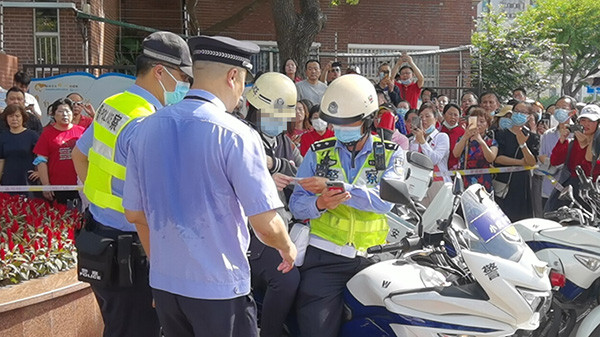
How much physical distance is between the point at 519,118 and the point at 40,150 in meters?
5.43

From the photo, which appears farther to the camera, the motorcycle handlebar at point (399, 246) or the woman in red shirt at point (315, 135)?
the woman in red shirt at point (315, 135)

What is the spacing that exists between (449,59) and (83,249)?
1936 cm

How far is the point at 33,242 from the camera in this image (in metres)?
4.86

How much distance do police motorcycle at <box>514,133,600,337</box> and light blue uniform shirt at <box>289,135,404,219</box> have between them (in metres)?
1.19

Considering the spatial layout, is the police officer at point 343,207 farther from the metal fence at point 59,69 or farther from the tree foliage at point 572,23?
the tree foliage at point 572,23

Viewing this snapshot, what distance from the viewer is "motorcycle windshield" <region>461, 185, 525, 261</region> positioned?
3424mm

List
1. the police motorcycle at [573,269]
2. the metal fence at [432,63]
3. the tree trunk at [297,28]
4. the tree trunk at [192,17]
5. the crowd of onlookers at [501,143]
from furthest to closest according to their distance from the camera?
the tree trunk at [192,17] → the metal fence at [432,63] → the tree trunk at [297,28] → the crowd of onlookers at [501,143] → the police motorcycle at [573,269]

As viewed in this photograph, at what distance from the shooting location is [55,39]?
52.4 feet

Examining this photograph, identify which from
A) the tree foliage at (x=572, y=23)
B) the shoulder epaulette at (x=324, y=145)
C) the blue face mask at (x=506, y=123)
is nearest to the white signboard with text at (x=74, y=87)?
the blue face mask at (x=506, y=123)

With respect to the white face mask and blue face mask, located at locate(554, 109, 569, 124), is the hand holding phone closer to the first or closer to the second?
blue face mask, located at locate(554, 109, 569, 124)

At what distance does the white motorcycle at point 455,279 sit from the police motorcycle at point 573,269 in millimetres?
895

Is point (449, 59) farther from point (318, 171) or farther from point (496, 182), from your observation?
point (318, 171)

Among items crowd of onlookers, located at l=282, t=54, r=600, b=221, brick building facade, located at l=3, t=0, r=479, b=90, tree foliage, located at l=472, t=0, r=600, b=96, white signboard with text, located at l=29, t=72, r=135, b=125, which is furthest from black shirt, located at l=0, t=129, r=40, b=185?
tree foliage, located at l=472, t=0, r=600, b=96

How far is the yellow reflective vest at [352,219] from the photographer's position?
388 centimetres
